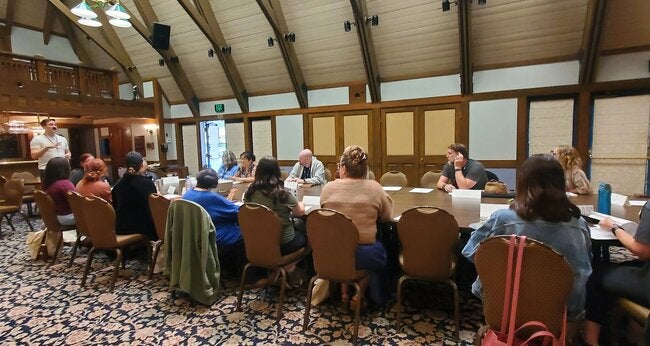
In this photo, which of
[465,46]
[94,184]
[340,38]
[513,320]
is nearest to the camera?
[513,320]

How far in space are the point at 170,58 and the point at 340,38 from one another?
4166mm

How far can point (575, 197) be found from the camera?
9.37 feet

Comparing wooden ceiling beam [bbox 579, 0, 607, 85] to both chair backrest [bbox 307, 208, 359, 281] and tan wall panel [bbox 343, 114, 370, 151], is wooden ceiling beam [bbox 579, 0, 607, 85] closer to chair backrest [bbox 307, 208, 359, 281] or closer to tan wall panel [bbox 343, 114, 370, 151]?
tan wall panel [bbox 343, 114, 370, 151]

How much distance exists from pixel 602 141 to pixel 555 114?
0.78 metres

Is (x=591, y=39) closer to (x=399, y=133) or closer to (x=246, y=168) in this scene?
(x=399, y=133)

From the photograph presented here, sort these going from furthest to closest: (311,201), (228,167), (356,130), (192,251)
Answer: (356,130)
(228,167)
(311,201)
(192,251)

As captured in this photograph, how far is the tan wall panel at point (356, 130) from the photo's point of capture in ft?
23.4

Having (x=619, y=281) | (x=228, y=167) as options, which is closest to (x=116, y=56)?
(x=228, y=167)

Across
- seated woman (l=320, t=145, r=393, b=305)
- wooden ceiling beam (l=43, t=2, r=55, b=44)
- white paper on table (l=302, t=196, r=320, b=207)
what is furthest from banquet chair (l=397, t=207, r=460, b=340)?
wooden ceiling beam (l=43, t=2, r=55, b=44)

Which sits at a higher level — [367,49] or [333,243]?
[367,49]

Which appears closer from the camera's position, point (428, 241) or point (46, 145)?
point (428, 241)

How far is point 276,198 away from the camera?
8.07 ft

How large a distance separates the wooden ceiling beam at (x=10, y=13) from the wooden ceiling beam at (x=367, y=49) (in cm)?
775

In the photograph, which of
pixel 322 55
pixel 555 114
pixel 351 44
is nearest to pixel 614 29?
pixel 555 114
